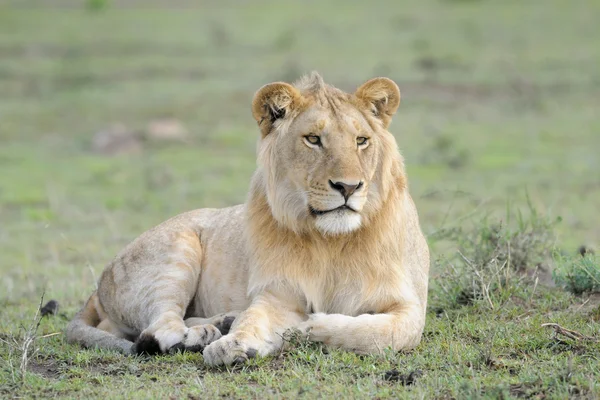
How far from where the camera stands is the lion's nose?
4.36 metres

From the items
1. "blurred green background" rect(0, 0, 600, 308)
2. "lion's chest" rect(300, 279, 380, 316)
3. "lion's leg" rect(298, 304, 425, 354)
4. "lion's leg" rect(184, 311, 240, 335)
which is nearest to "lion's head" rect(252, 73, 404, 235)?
"lion's chest" rect(300, 279, 380, 316)

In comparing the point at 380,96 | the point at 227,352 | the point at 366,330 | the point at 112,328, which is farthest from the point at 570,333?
the point at 112,328

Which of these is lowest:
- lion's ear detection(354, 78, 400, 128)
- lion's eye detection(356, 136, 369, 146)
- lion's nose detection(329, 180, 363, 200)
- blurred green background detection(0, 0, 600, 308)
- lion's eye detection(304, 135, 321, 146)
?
blurred green background detection(0, 0, 600, 308)

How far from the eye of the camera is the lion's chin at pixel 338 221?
4449 millimetres

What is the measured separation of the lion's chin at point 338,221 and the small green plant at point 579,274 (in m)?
1.48

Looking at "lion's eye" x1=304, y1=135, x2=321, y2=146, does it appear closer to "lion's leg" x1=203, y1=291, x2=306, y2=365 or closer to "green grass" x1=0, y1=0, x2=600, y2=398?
"lion's leg" x1=203, y1=291, x2=306, y2=365

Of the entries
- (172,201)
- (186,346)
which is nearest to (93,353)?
(186,346)

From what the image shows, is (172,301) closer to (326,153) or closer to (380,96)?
(326,153)

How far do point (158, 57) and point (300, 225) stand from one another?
658 inches

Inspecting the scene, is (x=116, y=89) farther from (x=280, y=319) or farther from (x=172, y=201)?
→ (x=280, y=319)

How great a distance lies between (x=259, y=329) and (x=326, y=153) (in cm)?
84

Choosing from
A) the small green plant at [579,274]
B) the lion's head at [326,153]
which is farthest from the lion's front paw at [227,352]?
the small green plant at [579,274]

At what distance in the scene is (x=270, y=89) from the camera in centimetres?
465

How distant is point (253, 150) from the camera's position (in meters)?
14.4
